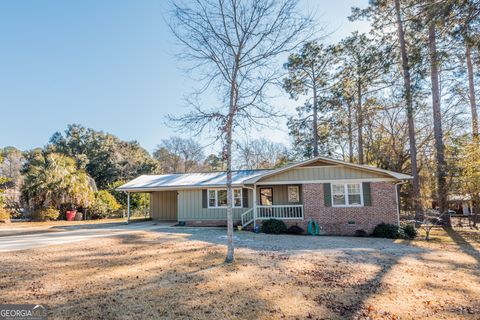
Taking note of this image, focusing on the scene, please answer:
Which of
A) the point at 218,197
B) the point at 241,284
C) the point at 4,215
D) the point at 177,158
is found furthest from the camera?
the point at 177,158

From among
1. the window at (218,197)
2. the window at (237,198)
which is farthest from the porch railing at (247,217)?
the window at (218,197)

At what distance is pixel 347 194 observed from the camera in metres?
13.4

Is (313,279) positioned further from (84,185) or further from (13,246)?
(84,185)

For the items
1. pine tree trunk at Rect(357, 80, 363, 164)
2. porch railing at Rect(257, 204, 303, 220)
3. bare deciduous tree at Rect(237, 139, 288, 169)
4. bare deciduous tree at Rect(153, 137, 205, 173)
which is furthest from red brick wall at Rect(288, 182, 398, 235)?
bare deciduous tree at Rect(153, 137, 205, 173)

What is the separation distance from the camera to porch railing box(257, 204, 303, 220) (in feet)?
46.1

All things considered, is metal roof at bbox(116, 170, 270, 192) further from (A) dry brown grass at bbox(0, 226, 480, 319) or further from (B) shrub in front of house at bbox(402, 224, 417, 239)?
(B) shrub in front of house at bbox(402, 224, 417, 239)

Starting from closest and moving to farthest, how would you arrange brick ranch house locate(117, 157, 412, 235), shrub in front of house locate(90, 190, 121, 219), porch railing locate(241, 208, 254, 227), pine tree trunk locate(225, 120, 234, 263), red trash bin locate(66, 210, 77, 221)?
pine tree trunk locate(225, 120, 234, 263) < brick ranch house locate(117, 157, 412, 235) < porch railing locate(241, 208, 254, 227) < red trash bin locate(66, 210, 77, 221) < shrub in front of house locate(90, 190, 121, 219)

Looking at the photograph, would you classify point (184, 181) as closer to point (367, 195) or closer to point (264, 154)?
point (367, 195)

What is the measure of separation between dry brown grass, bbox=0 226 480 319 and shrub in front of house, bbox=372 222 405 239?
3516 millimetres

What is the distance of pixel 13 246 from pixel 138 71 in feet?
31.3

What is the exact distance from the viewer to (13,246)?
912 cm

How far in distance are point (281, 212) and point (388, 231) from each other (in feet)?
16.5

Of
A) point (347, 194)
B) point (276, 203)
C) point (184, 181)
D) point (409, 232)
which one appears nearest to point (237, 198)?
point (276, 203)

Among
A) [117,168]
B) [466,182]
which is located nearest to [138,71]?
[466,182]
